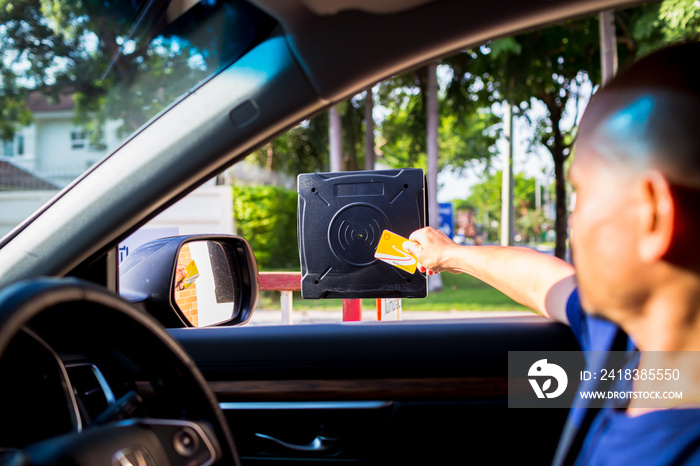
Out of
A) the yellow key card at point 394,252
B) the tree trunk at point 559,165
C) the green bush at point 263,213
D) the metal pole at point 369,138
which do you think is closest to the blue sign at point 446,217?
the tree trunk at point 559,165

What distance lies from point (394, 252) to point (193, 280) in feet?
2.35

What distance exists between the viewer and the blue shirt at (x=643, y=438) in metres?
1.04

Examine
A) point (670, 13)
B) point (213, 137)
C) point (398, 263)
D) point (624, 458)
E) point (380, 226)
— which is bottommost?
point (624, 458)

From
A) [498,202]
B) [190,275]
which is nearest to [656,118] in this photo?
[190,275]

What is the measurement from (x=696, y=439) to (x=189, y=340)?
1466 millimetres

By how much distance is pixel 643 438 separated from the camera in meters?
1.10

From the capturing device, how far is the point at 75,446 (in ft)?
2.71

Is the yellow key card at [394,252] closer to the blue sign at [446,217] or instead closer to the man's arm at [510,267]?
the man's arm at [510,267]

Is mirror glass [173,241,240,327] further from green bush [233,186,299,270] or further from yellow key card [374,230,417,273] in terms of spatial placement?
green bush [233,186,299,270]

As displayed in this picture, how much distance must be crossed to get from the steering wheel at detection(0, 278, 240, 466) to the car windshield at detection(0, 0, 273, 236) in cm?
70

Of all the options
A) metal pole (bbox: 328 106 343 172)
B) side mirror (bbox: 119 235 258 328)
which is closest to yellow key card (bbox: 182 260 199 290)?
side mirror (bbox: 119 235 258 328)

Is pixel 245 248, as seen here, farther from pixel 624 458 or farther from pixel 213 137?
pixel 624 458

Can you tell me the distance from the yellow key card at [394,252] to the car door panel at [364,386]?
22 centimetres

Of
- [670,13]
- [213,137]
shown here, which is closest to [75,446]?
[213,137]
